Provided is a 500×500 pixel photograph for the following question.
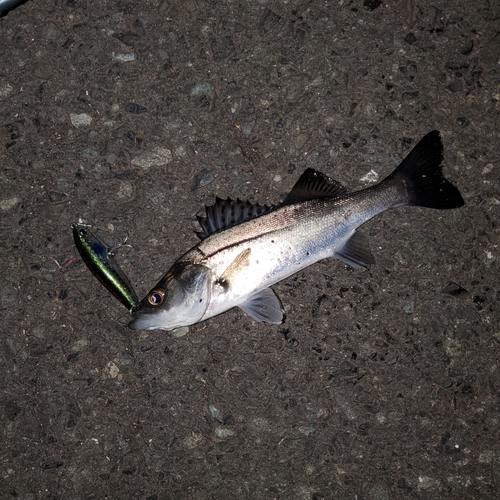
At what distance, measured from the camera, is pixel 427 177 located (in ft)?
11.9

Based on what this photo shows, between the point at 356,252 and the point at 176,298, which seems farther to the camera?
the point at 356,252

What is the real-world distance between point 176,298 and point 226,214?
702 millimetres

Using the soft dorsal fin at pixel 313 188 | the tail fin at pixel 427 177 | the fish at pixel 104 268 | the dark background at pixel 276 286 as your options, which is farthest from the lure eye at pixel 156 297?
the tail fin at pixel 427 177

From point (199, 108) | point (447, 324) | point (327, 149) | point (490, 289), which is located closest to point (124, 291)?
point (199, 108)

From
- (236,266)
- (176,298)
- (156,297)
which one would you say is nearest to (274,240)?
(236,266)

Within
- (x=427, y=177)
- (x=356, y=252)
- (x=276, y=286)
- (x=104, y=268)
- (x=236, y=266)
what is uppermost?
(x=104, y=268)

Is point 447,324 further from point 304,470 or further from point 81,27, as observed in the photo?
point 81,27

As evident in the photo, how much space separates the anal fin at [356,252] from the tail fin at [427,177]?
421mm

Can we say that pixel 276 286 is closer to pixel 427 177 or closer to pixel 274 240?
pixel 274 240

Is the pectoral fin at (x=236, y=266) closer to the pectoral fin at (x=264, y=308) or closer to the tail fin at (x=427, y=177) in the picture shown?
the pectoral fin at (x=264, y=308)

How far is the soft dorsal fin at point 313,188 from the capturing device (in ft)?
11.8

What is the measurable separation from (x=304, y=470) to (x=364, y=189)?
87.2 inches

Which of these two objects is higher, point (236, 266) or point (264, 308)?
point (236, 266)

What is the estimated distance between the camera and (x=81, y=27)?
3.96 m
